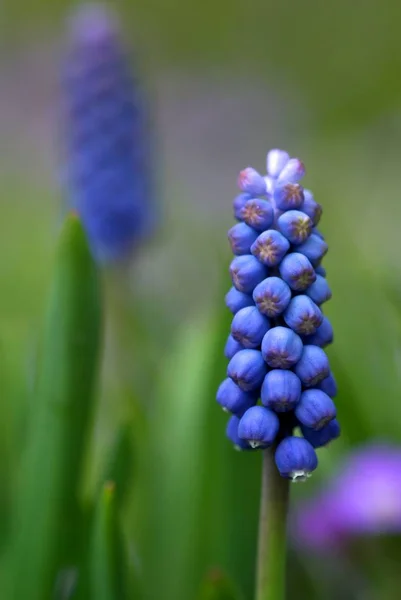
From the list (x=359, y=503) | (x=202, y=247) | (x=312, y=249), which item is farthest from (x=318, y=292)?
(x=202, y=247)

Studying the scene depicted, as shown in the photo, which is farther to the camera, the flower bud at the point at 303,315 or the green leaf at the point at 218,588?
the green leaf at the point at 218,588

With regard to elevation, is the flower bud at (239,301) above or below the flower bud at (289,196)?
below

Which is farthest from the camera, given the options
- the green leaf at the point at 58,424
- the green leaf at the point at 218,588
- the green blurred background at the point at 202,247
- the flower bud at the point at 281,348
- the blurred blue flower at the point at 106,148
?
the blurred blue flower at the point at 106,148

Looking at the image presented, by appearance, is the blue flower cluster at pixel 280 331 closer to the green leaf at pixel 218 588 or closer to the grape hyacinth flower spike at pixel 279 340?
the grape hyacinth flower spike at pixel 279 340

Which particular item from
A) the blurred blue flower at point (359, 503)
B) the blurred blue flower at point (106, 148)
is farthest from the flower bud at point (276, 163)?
the blurred blue flower at point (106, 148)

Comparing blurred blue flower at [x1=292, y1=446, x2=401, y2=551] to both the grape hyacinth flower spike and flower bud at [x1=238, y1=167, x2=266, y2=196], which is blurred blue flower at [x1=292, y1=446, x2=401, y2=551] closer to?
the grape hyacinth flower spike

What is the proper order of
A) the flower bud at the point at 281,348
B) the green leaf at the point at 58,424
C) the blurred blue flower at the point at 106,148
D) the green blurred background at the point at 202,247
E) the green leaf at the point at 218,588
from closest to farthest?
the flower bud at the point at 281,348, the green leaf at the point at 218,588, the green leaf at the point at 58,424, the green blurred background at the point at 202,247, the blurred blue flower at the point at 106,148
